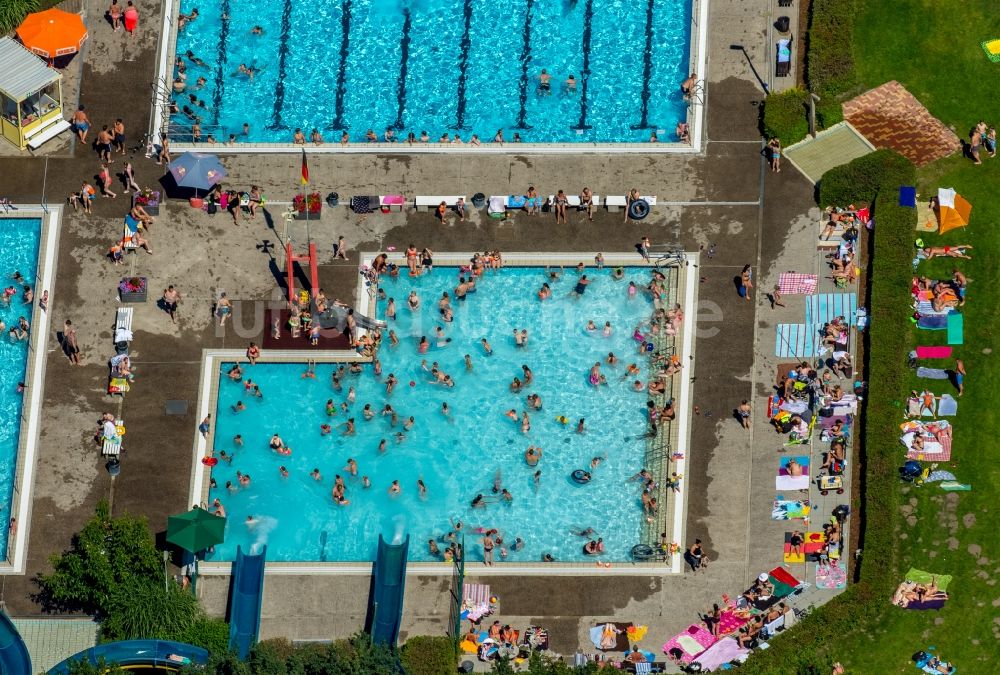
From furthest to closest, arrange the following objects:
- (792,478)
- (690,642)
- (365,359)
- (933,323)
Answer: (365,359)
(933,323)
(792,478)
(690,642)

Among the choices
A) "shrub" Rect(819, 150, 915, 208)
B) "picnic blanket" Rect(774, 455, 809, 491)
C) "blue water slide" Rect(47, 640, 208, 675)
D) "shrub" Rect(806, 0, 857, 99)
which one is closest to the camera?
"blue water slide" Rect(47, 640, 208, 675)

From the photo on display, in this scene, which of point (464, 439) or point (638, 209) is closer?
point (464, 439)

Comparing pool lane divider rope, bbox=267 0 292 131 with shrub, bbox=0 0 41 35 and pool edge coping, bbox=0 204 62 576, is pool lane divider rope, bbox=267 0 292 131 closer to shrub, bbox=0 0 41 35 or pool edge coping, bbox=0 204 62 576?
pool edge coping, bbox=0 204 62 576

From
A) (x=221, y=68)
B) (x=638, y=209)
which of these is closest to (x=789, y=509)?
(x=638, y=209)

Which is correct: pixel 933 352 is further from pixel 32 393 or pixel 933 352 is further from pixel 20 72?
pixel 20 72

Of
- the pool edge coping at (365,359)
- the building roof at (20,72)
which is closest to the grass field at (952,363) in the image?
the pool edge coping at (365,359)

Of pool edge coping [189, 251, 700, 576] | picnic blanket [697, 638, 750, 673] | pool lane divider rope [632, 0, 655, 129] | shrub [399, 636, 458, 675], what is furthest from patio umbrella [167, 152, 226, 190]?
picnic blanket [697, 638, 750, 673]

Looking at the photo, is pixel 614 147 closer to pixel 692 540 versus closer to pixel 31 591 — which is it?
pixel 692 540
